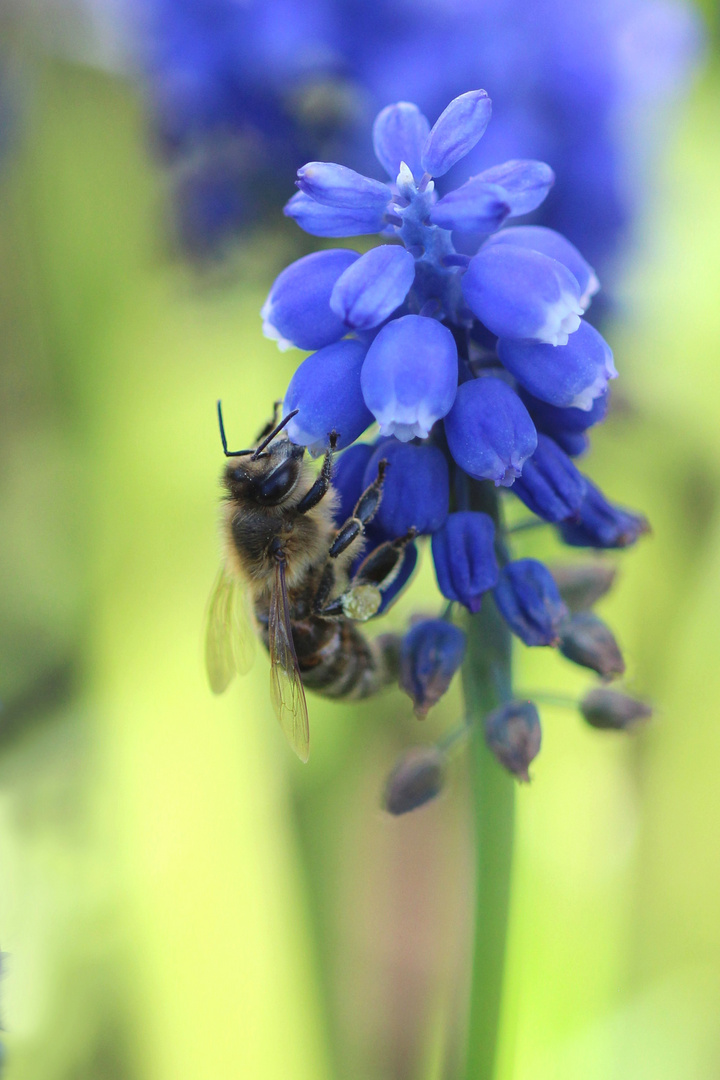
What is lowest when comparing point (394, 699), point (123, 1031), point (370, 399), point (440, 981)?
point (440, 981)

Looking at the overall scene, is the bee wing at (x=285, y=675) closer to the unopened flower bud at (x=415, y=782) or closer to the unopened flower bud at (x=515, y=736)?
the unopened flower bud at (x=415, y=782)

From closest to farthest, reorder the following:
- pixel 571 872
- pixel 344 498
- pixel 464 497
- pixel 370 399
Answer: pixel 370 399 → pixel 464 497 → pixel 344 498 → pixel 571 872

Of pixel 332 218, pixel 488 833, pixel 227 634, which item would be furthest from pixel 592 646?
pixel 227 634

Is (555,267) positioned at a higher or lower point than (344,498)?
higher

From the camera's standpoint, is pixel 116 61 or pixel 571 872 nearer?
pixel 571 872

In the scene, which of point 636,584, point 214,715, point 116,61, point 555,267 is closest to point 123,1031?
point 214,715

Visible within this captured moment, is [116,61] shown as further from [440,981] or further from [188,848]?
[440,981]

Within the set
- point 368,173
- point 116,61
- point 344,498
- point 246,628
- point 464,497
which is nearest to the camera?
point 464,497

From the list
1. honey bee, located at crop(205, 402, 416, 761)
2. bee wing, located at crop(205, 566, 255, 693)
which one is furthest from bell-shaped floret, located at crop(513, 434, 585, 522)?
bee wing, located at crop(205, 566, 255, 693)
